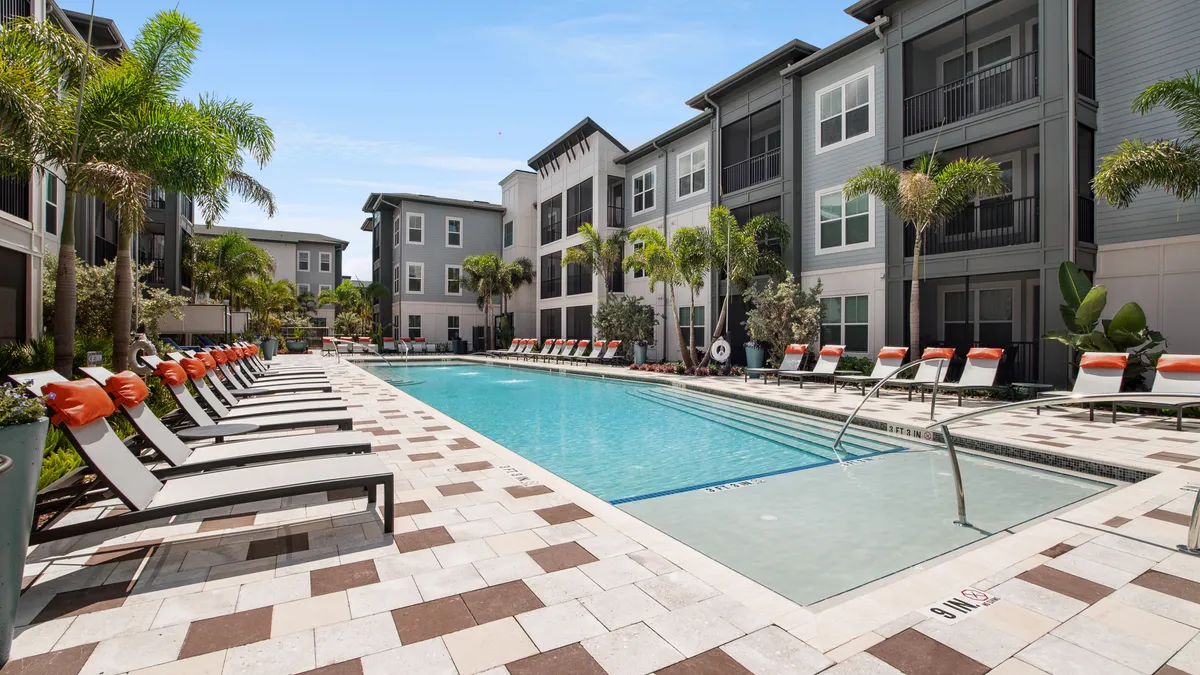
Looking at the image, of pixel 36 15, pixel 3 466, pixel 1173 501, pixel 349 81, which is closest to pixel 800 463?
pixel 1173 501

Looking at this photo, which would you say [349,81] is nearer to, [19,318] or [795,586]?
[19,318]

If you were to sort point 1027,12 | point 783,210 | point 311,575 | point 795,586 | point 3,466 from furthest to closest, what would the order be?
point 783,210 < point 1027,12 < point 795,586 < point 311,575 < point 3,466

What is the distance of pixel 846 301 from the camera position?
16125mm

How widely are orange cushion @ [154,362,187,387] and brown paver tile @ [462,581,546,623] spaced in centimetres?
395

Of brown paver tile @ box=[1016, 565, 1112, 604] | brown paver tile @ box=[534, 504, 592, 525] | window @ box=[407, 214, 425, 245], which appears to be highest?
window @ box=[407, 214, 425, 245]

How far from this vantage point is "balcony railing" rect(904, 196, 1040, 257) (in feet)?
42.3

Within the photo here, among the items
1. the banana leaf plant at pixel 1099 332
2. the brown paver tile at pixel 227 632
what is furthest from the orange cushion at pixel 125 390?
the banana leaf plant at pixel 1099 332

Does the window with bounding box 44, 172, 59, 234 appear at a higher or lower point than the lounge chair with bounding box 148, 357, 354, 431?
higher

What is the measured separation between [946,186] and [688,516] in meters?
10.9

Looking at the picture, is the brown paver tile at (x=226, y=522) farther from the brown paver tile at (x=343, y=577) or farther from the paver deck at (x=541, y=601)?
the brown paver tile at (x=343, y=577)

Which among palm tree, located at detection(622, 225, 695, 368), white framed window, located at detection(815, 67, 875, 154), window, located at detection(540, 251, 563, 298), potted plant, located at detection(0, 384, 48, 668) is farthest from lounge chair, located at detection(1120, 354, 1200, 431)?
window, located at detection(540, 251, 563, 298)

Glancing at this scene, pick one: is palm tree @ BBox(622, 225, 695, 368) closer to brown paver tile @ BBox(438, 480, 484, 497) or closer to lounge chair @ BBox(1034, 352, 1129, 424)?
lounge chair @ BBox(1034, 352, 1129, 424)

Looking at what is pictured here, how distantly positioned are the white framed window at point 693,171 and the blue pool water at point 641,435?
938 cm

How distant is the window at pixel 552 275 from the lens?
28641 millimetres
